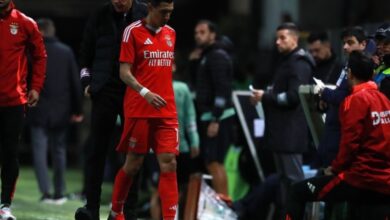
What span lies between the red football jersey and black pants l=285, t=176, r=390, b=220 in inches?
47.6

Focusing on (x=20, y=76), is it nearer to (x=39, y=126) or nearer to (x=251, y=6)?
(x=39, y=126)

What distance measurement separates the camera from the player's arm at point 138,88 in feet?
28.4

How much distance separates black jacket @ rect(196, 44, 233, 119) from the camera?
12859 millimetres

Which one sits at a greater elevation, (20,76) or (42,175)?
(20,76)

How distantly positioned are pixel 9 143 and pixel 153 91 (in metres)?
1.64

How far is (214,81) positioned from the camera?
12.9 metres

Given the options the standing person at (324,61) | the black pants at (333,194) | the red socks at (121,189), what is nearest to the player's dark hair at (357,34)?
the standing person at (324,61)

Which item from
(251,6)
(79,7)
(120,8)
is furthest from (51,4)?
(120,8)

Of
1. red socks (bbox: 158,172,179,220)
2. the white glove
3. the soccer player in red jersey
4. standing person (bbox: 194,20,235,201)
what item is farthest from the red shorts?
standing person (bbox: 194,20,235,201)

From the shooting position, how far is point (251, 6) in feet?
68.1

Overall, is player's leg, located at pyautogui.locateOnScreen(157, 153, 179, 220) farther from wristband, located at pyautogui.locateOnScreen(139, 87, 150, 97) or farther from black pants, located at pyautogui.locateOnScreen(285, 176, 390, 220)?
black pants, located at pyautogui.locateOnScreen(285, 176, 390, 220)

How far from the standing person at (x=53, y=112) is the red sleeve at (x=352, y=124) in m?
6.01

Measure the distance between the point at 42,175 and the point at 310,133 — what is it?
381 cm

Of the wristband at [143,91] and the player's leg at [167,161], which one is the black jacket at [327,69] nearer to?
the player's leg at [167,161]
